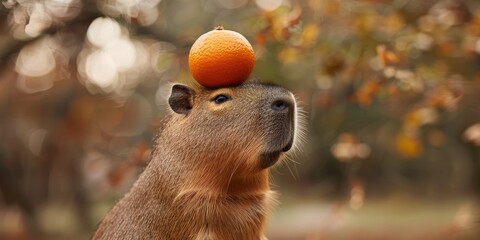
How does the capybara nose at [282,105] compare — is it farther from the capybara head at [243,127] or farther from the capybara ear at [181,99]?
the capybara ear at [181,99]

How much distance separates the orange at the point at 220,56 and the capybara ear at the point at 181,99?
17cm

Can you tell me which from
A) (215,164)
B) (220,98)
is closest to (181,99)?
(220,98)

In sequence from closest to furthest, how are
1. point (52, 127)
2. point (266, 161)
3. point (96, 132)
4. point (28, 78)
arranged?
1. point (266, 161)
2. point (52, 127)
3. point (28, 78)
4. point (96, 132)

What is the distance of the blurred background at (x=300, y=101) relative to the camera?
18.2 feet

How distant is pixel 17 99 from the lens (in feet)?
46.5

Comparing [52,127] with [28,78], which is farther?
[28,78]

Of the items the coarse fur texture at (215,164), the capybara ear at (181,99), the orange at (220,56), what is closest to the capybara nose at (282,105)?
the coarse fur texture at (215,164)

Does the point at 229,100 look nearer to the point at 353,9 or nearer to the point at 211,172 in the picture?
the point at 211,172

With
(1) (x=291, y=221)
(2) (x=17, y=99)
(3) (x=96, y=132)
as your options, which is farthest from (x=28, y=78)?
(1) (x=291, y=221)

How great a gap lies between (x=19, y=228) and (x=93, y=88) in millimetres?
5255

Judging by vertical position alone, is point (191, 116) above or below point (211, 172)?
above

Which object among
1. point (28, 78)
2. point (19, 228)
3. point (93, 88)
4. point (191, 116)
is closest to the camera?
point (191, 116)

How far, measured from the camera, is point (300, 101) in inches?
143

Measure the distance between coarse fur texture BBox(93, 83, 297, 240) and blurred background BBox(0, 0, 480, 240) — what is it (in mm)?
437
